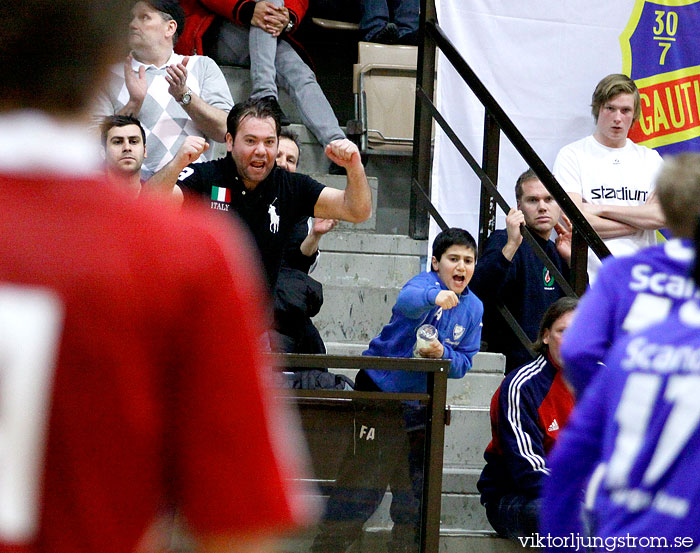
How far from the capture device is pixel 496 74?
6027mm

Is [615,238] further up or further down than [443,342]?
further up

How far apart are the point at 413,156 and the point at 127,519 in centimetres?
528

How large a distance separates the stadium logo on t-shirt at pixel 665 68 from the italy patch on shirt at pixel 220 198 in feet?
9.87

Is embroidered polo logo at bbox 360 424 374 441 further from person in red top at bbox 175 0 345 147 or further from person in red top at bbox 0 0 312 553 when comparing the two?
person in red top at bbox 0 0 312 553

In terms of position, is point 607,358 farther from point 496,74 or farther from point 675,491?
point 496,74

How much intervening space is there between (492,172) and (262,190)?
1818mm

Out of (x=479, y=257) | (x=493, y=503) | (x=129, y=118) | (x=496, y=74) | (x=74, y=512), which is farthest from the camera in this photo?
(x=496, y=74)

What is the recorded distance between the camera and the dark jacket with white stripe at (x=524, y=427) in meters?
4.48

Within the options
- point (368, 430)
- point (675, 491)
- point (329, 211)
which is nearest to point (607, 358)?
point (675, 491)

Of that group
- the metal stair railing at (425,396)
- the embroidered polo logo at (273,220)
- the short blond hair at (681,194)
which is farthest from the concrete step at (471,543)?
the short blond hair at (681,194)

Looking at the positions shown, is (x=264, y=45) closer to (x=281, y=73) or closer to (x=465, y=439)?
(x=281, y=73)

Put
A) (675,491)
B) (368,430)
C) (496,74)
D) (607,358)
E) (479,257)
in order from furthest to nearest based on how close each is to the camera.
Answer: (496,74)
(479,257)
(368,430)
(607,358)
(675,491)

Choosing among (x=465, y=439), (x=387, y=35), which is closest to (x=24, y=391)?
(x=465, y=439)

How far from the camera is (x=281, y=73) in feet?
21.2
